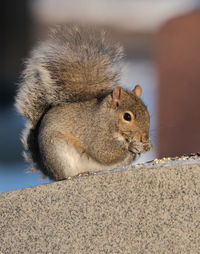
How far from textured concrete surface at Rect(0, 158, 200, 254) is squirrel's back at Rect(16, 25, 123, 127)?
61 centimetres

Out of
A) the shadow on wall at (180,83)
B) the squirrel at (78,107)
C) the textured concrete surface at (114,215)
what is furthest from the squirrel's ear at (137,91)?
the shadow on wall at (180,83)

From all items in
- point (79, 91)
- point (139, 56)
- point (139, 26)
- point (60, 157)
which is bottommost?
point (139, 56)

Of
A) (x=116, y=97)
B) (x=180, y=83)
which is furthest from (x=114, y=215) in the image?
(x=180, y=83)

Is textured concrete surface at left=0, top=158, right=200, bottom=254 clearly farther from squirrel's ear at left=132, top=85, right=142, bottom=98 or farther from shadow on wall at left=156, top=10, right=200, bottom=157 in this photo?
shadow on wall at left=156, top=10, right=200, bottom=157

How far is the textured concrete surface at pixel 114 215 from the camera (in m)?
1.26

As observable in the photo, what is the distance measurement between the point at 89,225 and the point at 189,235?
224 millimetres

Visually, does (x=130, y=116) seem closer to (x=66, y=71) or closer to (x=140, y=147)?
(x=140, y=147)

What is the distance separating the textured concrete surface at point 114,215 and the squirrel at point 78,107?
15.1 inches

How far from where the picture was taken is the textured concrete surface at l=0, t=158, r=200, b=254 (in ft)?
4.12

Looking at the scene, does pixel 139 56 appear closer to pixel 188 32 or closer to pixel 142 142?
pixel 188 32

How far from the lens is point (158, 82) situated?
133 inches

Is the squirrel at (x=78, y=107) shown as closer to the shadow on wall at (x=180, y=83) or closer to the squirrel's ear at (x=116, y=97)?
the squirrel's ear at (x=116, y=97)

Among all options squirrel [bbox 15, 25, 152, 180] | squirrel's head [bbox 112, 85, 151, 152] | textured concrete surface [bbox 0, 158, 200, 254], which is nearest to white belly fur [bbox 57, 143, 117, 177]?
squirrel [bbox 15, 25, 152, 180]

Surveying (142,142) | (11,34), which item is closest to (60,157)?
(142,142)
